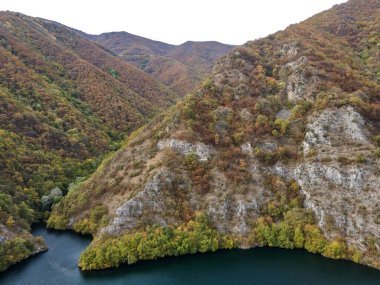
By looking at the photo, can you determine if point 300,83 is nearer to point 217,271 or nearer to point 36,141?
point 217,271

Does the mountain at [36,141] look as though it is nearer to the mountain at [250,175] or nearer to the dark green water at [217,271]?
the dark green water at [217,271]

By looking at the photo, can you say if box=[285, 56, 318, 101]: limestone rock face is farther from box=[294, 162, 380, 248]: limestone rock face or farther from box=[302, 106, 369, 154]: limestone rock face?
box=[294, 162, 380, 248]: limestone rock face

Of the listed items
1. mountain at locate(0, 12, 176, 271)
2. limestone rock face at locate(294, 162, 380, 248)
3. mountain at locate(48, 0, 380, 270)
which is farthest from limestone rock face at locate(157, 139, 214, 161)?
mountain at locate(0, 12, 176, 271)

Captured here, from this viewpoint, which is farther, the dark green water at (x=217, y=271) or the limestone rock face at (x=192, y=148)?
the limestone rock face at (x=192, y=148)

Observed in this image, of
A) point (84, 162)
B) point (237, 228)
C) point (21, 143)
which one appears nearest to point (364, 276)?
point (237, 228)

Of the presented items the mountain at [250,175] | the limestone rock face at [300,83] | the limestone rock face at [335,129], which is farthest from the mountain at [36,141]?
the limestone rock face at [335,129]

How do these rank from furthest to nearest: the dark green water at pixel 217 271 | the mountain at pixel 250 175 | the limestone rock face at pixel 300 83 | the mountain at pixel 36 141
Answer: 1. the limestone rock face at pixel 300 83
2. the mountain at pixel 36 141
3. the mountain at pixel 250 175
4. the dark green water at pixel 217 271
